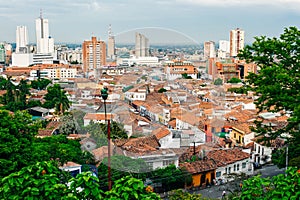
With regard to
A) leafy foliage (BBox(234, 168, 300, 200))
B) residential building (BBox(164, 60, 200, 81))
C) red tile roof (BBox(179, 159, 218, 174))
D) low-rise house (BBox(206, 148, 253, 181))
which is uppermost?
residential building (BBox(164, 60, 200, 81))

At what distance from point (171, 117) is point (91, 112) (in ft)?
2.80

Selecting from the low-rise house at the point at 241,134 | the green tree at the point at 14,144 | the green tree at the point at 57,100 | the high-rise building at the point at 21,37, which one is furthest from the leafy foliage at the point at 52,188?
the high-rise building at the point at 21,37

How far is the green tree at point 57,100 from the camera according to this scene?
59.3 ft

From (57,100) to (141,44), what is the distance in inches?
593

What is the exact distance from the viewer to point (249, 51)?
583 cm

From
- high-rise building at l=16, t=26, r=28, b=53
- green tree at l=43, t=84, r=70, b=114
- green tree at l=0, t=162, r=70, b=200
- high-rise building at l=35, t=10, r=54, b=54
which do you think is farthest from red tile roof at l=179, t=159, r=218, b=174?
high-rise building at l=16, t=26, r=28, b=53

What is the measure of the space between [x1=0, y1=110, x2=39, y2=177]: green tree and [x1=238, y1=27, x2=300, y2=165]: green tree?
10.2 feet

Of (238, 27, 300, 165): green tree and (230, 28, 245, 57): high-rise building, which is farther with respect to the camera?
(230, 28, 245, 57): high-rise building

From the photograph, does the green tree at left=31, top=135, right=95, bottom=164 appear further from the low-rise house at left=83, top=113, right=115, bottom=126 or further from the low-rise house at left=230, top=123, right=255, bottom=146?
the low-rise house at left=230, top=123, right=255, bottom=146

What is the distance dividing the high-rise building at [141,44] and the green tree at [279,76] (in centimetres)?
167

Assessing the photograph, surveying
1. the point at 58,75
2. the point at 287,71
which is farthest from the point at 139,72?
the point at 58,75

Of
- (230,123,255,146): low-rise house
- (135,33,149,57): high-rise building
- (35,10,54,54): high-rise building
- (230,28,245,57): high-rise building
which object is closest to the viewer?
(135,33,149,57): high-rise building

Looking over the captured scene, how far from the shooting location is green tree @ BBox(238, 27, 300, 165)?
5172 mm

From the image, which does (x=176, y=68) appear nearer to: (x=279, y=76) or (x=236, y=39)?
(x=279, y=76)
